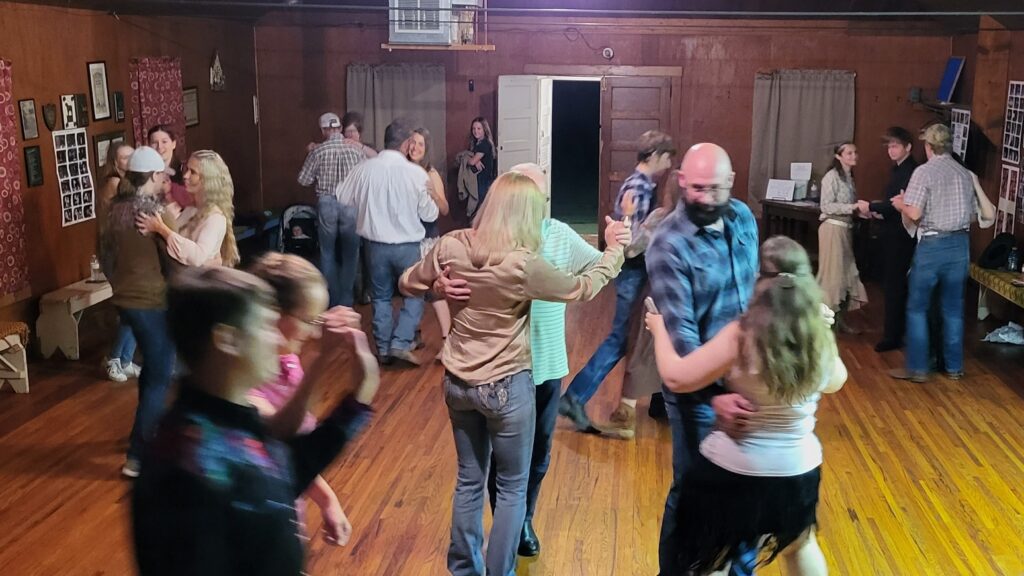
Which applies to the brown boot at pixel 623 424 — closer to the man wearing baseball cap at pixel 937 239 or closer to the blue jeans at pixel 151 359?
the man wearing baseball cap at pixel 937 239


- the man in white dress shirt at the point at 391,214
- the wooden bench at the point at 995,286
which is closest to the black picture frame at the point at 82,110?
the man in white dress shirt at the point at 391,214

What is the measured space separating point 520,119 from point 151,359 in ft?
19.7

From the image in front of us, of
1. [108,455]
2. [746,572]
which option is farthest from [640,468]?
[108,455]

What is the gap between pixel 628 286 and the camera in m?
5.02

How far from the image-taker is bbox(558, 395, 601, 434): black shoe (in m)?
5.14

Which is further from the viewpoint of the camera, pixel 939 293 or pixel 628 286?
pixel 939 293

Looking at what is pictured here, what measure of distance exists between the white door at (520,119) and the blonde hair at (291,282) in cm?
768

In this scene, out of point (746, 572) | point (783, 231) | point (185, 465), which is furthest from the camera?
point (783, 231)

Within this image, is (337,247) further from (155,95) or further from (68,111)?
(155,95)

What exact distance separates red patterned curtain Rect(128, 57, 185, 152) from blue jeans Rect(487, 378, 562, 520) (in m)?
5.19

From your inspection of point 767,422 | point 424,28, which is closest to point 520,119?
point 424,28

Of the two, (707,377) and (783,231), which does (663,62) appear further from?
(707,377)

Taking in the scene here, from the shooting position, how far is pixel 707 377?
269cm

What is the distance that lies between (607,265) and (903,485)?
2121 mm
